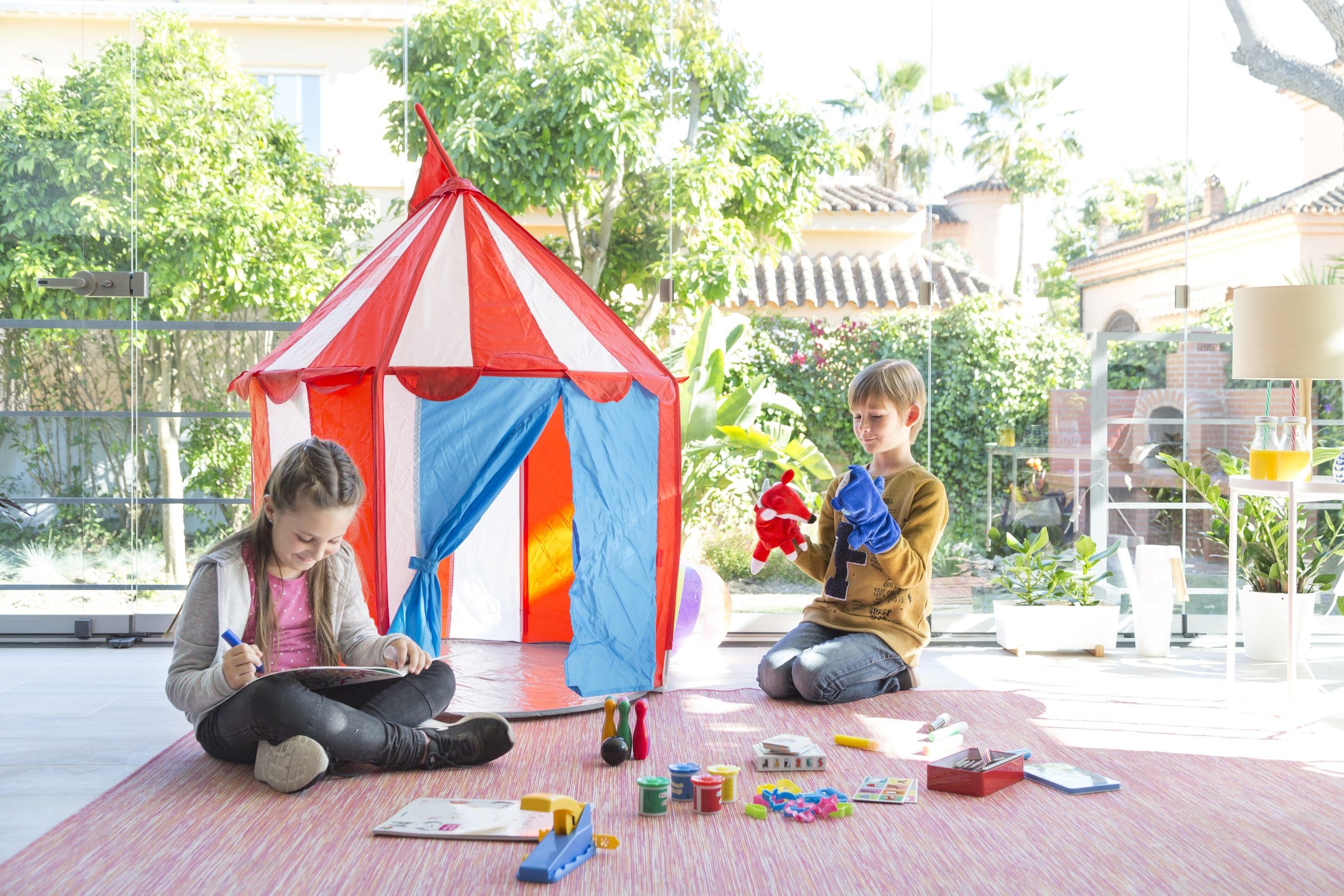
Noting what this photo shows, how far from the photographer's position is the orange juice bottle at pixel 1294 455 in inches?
119

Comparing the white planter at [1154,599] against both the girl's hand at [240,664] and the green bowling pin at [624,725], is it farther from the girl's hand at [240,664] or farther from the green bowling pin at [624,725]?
the girl's hand at [240,664]

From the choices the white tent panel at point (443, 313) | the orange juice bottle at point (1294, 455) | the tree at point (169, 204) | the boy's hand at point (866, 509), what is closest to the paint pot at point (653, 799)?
the boy's hand at point (866, 509)

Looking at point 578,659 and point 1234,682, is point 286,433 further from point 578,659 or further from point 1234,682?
point 1234,682

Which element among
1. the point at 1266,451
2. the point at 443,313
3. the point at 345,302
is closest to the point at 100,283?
the point at 345,302

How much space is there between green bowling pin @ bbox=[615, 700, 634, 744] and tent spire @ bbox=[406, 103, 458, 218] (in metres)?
1.68

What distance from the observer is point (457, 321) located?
3.04 meters

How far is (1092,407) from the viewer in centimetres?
431

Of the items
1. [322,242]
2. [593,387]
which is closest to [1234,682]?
[593,387]

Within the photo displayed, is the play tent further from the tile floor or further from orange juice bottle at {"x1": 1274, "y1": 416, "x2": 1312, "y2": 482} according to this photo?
orange juice bottle at {"x1": 1274, "y1": 416, "x2": 1312, "y2": 482}

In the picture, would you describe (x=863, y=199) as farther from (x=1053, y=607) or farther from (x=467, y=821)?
(x=467, y=821)

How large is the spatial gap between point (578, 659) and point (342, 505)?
0.93m

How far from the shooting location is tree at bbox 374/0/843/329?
4180mm

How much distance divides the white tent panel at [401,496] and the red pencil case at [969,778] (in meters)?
1.62

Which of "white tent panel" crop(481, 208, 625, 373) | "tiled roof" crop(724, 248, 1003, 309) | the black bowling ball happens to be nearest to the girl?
the black bowling ball
